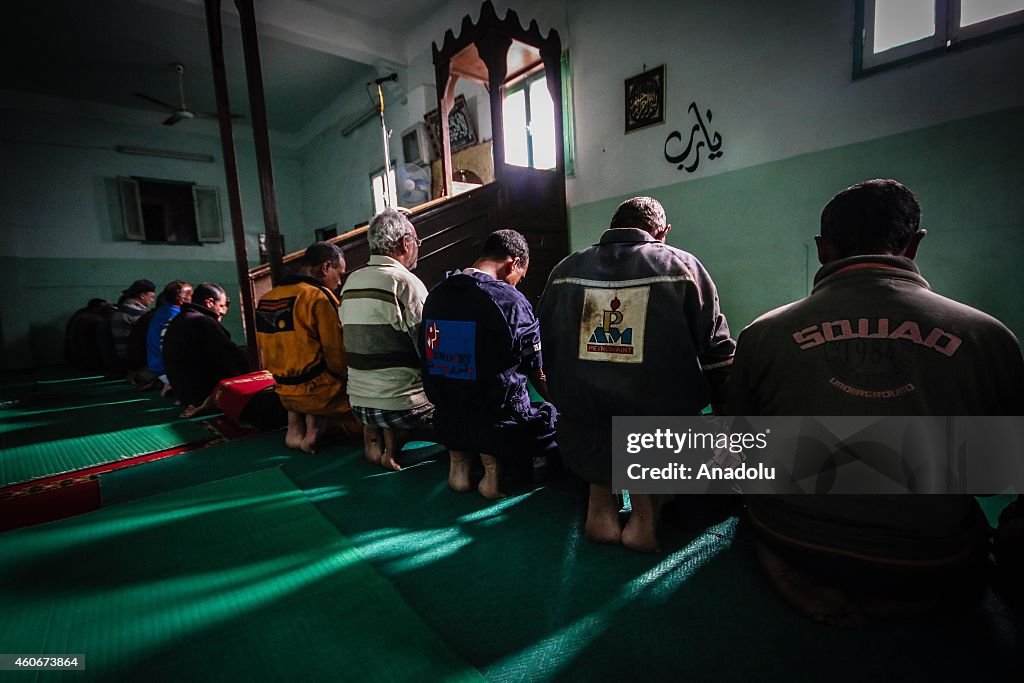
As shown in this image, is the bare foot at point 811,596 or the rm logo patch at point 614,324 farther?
the rm logo patch at point 614,324

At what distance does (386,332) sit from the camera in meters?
2.46

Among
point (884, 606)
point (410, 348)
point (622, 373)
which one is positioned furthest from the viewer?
point (410, 348)

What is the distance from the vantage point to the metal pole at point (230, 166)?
13.1 feet

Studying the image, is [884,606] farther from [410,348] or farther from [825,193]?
[825,193]

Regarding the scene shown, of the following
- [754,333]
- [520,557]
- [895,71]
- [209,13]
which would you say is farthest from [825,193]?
[209,13]

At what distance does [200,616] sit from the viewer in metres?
1.44

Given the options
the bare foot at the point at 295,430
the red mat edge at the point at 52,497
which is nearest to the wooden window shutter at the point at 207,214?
the red mat edge at the point at 52,497

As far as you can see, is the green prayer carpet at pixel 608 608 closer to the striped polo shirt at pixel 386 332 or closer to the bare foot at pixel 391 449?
the bare foot at pixel 391 449

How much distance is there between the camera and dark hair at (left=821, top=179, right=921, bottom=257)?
125 cm

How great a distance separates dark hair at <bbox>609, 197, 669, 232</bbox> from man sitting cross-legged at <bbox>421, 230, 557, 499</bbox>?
0.54m

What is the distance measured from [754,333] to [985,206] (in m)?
2.91

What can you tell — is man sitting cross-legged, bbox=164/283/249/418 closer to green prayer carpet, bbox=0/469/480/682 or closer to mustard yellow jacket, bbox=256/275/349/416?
mustard yellow jacket, bbox=256/275/349/416

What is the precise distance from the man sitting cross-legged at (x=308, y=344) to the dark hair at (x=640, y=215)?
184 centimetres

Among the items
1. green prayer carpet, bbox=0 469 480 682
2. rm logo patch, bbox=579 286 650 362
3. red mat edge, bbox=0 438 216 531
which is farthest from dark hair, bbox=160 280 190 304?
rm logo patch, bbox=579 286 650 362
